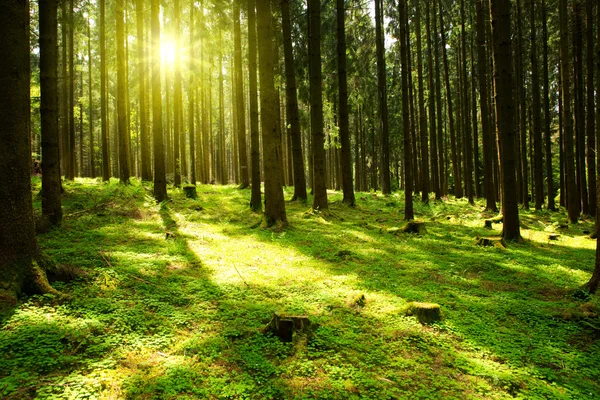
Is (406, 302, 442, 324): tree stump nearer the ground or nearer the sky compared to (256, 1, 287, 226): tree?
nearer the ground

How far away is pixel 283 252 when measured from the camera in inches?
322

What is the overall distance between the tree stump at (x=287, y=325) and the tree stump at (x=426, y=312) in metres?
1.60

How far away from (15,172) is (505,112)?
1078cm

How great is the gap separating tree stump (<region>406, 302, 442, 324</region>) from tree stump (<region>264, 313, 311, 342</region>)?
1602 mm

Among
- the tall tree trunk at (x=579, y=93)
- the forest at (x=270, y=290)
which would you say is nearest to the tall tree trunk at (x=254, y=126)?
the forest at (x=270, y=290)

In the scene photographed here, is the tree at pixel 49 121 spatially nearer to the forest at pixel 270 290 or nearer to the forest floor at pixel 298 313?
the forest at pixel 270 290

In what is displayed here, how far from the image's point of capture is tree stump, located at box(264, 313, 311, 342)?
4.28 metres

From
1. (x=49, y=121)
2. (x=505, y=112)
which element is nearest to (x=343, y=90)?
(x=505, y=112)

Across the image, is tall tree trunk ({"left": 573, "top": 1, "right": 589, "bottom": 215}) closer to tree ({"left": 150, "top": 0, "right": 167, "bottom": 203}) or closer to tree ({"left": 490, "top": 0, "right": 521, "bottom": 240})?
tree ({"left": 490, "top": 0, "right": 521, "bottom": 240})

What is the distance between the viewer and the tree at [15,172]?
14.2 ft

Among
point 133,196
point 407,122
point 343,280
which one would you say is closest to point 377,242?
point 343,280

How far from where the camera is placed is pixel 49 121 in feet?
27.7

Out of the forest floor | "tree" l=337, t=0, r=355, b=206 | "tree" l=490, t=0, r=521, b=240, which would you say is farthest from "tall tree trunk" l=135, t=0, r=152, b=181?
"tree" l=490, t=0, r=521, b=240

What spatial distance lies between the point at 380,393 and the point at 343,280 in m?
3.11
